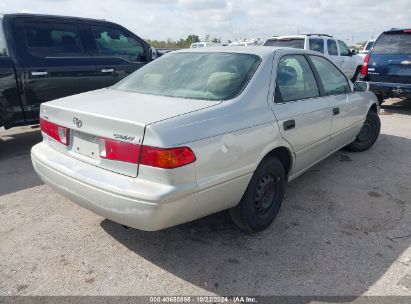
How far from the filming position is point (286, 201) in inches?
151

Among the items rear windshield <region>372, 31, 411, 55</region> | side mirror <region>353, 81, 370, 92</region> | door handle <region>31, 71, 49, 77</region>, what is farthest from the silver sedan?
rear windshield <region>372, 31, 411, 55</region>

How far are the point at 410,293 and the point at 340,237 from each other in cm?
74

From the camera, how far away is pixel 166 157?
225 cm

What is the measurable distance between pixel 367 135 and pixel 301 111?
260 centimetres

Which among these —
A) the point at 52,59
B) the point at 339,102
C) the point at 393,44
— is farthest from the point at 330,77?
the point at 393,44

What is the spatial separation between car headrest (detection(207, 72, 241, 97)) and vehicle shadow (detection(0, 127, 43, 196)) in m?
2.47

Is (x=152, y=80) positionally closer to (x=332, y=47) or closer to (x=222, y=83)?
(x=222, y=83)

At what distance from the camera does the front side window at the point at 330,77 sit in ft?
13.1

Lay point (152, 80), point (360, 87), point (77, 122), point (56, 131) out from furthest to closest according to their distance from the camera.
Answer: point (360, 87) → point (152, 80) → point (56, 131) → point (77, 122)

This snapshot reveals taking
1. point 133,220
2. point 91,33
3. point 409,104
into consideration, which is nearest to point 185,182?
point 133,220

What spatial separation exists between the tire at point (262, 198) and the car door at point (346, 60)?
9.81 metres

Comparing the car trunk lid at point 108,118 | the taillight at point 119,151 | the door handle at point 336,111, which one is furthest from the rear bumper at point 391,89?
the taillight at point 119,151

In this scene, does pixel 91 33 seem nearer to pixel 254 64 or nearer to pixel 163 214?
pixel 254 64

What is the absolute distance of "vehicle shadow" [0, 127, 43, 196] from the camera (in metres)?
4.19
